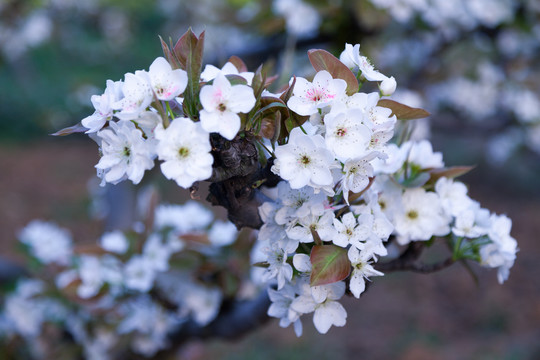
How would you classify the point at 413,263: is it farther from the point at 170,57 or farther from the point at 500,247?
the point at 170,57

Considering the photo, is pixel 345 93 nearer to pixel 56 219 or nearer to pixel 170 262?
pixel 170 262

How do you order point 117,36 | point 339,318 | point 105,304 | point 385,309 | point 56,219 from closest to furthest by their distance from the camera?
point 339,318 < point 105,304 < point 385,309 < point 56,219 < point 117,36

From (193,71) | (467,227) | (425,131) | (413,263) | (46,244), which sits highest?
(193,71)

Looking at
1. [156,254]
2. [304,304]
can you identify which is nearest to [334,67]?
[304,304]

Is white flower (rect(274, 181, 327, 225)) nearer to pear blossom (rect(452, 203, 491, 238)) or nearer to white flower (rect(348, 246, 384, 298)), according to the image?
white flower (rect(348, 246, 384, 298))

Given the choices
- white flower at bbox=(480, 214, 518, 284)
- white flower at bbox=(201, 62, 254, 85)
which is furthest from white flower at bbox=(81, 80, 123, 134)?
white flower at bbox=(480, 214, 518, 284)

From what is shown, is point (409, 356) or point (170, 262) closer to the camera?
point (170, 262)

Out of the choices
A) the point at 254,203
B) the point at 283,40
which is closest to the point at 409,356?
the point at 283,40
